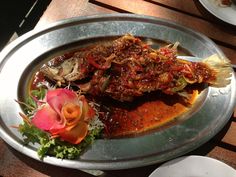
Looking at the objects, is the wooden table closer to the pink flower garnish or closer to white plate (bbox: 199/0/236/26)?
white plate (bbox: 199/0/236/26)

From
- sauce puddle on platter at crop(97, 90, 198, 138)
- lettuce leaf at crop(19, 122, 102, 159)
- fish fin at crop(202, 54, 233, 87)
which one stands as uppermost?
fish fin at crop(202, 54, 233, 87)

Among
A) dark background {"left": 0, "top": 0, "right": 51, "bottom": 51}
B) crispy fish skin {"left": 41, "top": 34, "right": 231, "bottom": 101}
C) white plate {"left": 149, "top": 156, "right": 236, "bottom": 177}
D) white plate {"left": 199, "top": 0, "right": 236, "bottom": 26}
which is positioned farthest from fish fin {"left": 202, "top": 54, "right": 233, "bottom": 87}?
dark background {"left": 0, "top": 0, "right": 51, "bottom": 51}

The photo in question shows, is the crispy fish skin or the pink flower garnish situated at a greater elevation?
the crispy fish skin

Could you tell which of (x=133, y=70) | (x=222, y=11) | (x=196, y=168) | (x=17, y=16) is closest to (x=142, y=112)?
(x=133, y=70)

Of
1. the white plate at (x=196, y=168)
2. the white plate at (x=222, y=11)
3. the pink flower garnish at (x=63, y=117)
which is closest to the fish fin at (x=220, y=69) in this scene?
the white plate at (x=222, y=11)

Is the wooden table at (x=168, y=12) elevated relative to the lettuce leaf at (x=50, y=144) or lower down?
elevated

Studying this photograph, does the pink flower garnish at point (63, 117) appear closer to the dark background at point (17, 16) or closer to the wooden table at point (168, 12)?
the wooden table at point (168, 12)
